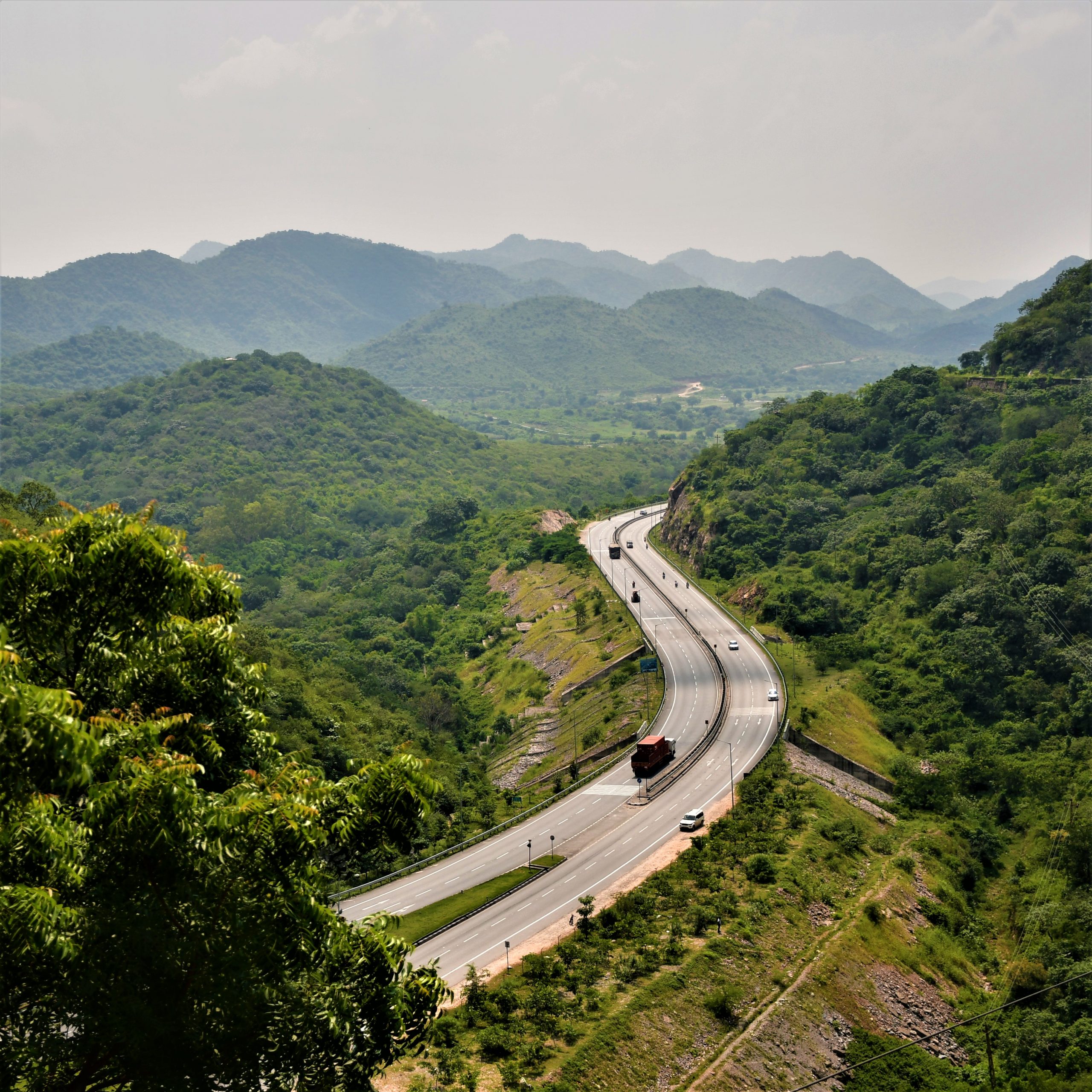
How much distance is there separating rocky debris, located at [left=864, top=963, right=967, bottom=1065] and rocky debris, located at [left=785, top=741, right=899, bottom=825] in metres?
17.3

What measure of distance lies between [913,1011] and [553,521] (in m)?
117

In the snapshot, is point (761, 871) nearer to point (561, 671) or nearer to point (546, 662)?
point (561, 671)

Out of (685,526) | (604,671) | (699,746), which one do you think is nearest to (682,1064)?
(699,746)

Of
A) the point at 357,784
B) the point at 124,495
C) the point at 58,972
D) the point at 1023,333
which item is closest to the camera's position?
the point at 58,972

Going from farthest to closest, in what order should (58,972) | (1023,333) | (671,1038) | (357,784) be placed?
(1023,333) < (671,1038) < (357,784) < (58,972)

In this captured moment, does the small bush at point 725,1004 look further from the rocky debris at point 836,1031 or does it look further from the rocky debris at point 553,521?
the rocky debris at point 553,521

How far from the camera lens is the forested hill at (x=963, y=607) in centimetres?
5422

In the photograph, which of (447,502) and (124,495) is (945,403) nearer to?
(447,502)

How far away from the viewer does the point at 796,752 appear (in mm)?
66562

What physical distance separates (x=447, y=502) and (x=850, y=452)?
240 ft

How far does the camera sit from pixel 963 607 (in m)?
83.9

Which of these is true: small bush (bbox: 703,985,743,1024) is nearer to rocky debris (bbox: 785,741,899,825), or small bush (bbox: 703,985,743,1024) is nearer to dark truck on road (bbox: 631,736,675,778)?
dark truck on road (bbox: 631,736,675,778)

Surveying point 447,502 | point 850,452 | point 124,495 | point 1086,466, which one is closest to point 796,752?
point 1086,466

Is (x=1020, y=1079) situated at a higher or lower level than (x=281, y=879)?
lower
